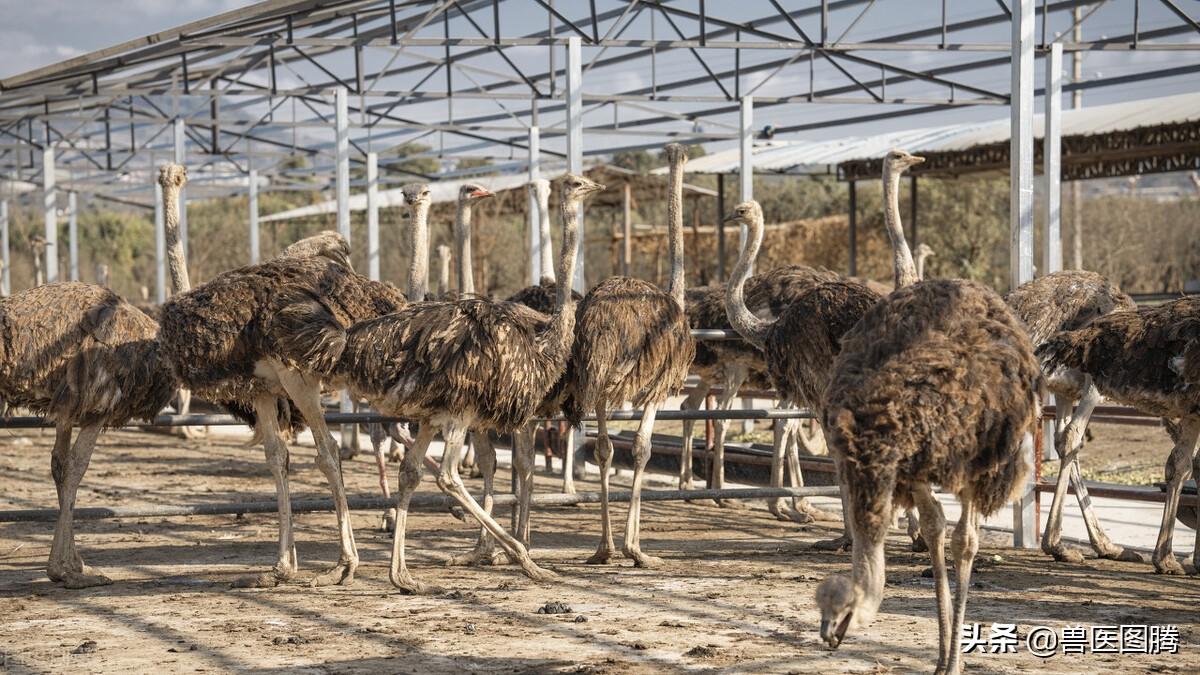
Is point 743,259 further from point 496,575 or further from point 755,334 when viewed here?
point 496,575

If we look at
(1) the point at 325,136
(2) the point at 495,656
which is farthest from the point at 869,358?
(1) the point at 325,136

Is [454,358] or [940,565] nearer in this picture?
[940,565]

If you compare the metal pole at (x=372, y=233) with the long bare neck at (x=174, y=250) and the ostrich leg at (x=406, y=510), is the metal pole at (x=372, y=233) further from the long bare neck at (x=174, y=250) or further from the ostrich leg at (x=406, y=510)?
the ostrich leg at (x=406, y=510)

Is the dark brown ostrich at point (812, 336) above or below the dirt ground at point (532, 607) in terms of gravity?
above

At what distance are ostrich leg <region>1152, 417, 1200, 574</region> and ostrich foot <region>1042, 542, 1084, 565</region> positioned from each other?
0.43 meters

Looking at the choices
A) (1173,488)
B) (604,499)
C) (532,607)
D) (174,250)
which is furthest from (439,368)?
(1173,488)

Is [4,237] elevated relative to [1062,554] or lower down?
elevated

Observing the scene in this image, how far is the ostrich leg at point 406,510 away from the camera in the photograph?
6.25 m

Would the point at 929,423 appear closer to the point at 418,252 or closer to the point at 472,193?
the point at 418,252

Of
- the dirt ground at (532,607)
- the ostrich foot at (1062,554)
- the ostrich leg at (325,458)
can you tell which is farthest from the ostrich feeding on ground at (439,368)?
the ostrich foot at (1062,554)

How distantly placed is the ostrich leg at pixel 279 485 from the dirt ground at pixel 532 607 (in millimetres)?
116

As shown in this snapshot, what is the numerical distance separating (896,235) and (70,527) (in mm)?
4309

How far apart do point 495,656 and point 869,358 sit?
1.71m

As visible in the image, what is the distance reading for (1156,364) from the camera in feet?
21.5
